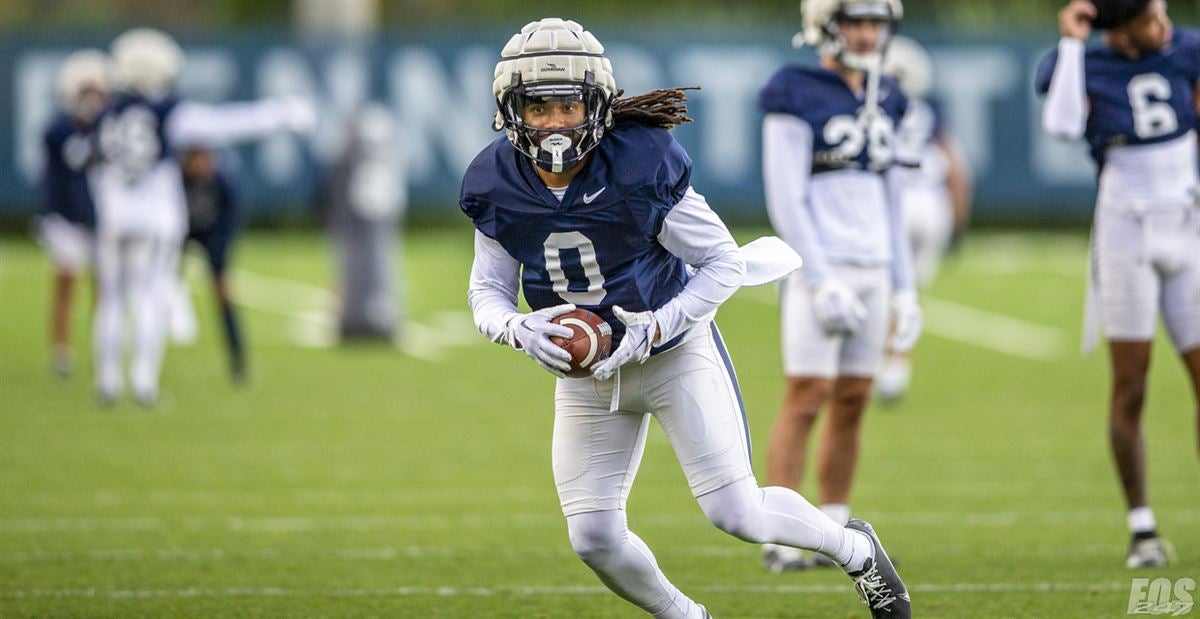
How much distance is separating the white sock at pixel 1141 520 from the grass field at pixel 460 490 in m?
0.16

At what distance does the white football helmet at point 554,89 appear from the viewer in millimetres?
4730

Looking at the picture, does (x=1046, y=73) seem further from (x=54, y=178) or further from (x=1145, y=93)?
(x=54, y=178)

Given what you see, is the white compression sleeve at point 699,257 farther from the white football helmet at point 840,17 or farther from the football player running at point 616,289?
the white football helmet at point 840,17

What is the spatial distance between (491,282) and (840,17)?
7.20 feet

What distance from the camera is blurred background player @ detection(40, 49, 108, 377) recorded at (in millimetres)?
13219

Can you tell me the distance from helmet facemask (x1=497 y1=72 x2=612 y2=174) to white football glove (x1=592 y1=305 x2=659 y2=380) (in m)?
0.41

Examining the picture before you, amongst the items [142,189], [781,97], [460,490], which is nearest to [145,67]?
[142,189]

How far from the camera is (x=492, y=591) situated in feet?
20.1

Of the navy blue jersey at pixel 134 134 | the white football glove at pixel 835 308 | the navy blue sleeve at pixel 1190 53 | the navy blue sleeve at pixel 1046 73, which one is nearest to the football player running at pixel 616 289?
the white football glove at pixel 835 308

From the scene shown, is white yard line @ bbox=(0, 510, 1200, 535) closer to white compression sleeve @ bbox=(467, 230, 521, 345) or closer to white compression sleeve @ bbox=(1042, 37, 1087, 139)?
white compression sleeve @ bbox=(1042, 37, 1087, 139)

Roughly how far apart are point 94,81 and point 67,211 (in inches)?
37.4

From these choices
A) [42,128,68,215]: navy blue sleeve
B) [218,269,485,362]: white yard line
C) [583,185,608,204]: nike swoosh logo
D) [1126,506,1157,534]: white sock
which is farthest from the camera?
[218,269,485,362]: white yard line

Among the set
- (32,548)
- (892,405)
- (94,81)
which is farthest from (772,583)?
(94,81)

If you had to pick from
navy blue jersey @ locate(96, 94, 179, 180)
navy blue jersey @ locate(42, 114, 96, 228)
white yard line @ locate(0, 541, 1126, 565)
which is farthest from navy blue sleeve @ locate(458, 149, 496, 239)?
navy blue jersey @ locate(42, 114, 96, 228)
